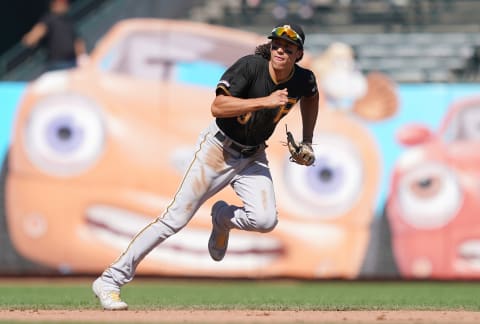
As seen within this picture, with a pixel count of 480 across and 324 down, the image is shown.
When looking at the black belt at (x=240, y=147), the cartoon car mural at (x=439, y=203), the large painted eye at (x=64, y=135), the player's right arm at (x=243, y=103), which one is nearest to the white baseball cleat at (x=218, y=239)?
the black belt at (x=240, y=147)

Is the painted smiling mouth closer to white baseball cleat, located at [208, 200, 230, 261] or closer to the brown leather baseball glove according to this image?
white baseball cleat, located at [208, 200, 230, 261]

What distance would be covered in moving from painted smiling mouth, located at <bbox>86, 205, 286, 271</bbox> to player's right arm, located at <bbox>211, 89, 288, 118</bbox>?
247 inches

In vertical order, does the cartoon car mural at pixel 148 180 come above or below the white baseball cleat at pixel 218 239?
above

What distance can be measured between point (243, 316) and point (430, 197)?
6.50 m

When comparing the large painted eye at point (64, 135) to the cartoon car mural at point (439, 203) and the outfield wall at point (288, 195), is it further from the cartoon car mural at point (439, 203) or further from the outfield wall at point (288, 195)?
the cartoon car mural at point (439, 203)

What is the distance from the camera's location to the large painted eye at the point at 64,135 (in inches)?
569

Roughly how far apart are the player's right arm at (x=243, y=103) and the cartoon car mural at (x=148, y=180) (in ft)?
20.4

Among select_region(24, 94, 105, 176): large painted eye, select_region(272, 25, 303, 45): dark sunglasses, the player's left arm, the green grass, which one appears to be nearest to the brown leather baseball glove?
the player's left arm

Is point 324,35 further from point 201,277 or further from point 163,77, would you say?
point 201,277

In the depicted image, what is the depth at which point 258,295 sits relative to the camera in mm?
11602

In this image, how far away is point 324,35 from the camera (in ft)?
56.0

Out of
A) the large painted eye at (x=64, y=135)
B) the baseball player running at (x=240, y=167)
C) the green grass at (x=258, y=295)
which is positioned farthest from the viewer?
the large painted eye at (x=64, y=135)

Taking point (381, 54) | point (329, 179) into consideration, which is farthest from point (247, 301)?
point (381, 54)

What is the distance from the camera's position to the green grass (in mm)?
9562
